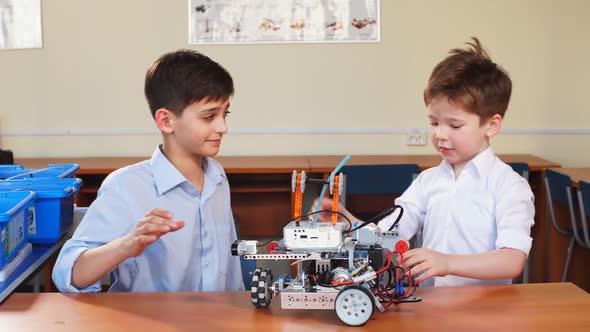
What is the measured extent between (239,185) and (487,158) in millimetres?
2541

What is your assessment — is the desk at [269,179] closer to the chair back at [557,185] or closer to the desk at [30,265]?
the chair back at [557,185]

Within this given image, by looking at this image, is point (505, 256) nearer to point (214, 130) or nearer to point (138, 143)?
point (214, 130)

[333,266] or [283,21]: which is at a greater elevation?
[283,21]

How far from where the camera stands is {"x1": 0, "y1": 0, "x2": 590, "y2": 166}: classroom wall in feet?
15.0

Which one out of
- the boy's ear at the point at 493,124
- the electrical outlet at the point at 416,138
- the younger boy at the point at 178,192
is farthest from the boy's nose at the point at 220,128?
the electrical outlet at the point at 416,138

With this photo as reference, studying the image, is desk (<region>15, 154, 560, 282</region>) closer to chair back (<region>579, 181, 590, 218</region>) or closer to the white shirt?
chair back (<region>579, 181, 590, 218</region>)

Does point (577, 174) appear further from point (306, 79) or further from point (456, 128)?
point (456, 128)

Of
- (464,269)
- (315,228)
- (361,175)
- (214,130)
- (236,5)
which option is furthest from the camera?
(236,5)

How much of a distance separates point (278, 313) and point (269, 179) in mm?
2972

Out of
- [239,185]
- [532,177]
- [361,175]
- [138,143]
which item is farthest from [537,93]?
[138,143]

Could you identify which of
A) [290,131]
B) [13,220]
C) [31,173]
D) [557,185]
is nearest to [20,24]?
[290,131]

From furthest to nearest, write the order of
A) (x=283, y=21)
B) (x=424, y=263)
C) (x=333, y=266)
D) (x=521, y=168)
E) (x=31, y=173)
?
(x=283, y=21), (x=521, y=168), (x=31, y=173), (x=424, y=263), (x=333, y=266)

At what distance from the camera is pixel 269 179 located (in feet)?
14.5

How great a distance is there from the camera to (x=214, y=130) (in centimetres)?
184
